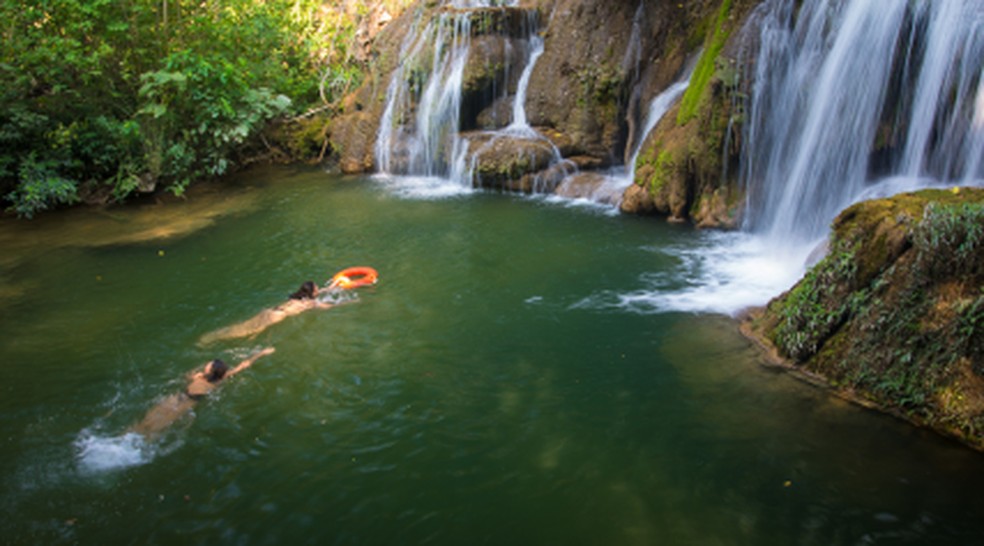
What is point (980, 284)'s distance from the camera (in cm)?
494

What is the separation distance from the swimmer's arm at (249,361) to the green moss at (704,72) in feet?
25.4

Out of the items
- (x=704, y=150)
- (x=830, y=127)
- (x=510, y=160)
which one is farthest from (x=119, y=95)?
(x=830, y=127)

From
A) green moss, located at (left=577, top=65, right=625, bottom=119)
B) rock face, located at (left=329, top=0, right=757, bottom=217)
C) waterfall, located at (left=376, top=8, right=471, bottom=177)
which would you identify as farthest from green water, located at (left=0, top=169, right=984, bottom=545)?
waterfall, located at (left=376, top=8, right=471, bottom=177)

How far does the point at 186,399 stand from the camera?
5.93 metres

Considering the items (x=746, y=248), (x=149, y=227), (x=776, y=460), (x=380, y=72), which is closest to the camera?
(x=776, y=460)

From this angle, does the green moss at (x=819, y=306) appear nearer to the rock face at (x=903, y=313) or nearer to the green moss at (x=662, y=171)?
the rock face at (x=903, y=313)

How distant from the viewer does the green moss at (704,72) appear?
1086cm

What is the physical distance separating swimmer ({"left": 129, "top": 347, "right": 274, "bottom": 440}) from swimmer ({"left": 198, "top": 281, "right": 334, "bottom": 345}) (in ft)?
2.52

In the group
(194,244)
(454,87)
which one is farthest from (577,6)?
(194,244)

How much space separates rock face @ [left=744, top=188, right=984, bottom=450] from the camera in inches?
193

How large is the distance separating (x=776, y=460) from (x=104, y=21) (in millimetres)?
14963

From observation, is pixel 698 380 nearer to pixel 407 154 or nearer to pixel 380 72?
pixel 407 154

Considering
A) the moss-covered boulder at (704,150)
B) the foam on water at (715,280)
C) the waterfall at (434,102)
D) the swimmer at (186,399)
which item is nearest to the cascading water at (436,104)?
the waterfall at (434,102)

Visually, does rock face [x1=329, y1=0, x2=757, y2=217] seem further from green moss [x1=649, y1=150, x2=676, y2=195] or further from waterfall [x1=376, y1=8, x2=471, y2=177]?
waterfall [x1=376, y1=8, x2=471, y2=177]
